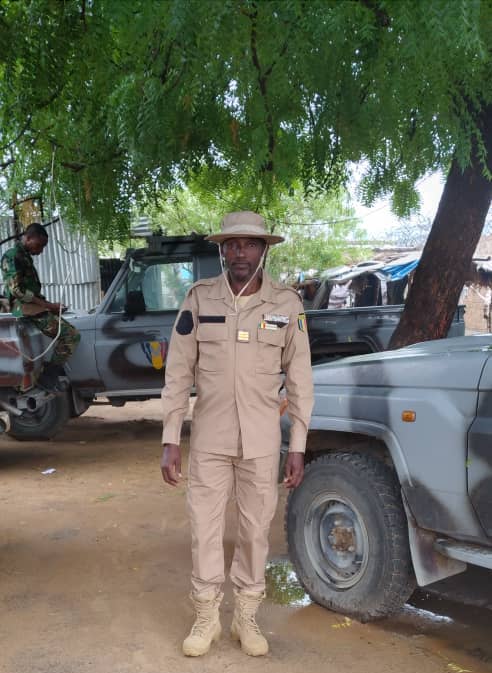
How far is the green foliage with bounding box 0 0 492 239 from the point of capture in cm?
233

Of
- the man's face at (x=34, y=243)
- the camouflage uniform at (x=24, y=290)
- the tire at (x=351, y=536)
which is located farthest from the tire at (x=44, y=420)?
the tire at (x=351, y=536)

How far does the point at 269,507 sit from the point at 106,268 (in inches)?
516

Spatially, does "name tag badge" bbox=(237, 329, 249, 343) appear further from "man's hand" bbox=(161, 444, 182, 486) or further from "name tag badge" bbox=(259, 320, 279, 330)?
"man's hand" bbox=(161, 444, 182, 486)

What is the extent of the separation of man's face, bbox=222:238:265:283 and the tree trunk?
2.77 m

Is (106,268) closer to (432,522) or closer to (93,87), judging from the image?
(93,87)

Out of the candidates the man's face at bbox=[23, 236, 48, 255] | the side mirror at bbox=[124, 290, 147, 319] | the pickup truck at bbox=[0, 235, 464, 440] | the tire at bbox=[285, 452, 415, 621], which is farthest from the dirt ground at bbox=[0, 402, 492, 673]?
the man's face at bbox=[23, 236, 48, 255]

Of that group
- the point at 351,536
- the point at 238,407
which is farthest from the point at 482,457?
the point at 238,407

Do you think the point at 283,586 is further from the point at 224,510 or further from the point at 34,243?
the point at 34,243

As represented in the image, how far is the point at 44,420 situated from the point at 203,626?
500 cm

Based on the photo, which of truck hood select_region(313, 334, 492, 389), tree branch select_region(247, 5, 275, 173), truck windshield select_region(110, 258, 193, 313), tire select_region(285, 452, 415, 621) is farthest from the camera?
truck windshield select_region(110, 258, 193, 313)

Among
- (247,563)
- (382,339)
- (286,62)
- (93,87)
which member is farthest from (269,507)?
(382,339)

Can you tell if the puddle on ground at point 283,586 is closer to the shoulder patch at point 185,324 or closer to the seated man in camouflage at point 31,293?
the shoulder patch at point 185,324

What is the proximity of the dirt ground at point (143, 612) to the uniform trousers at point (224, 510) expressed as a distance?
0.35 m

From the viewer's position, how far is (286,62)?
9.17ft
